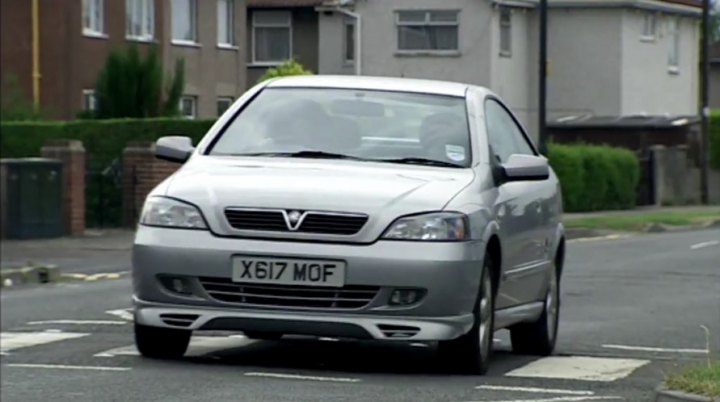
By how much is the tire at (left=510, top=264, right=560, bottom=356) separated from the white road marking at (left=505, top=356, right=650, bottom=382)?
13 cm

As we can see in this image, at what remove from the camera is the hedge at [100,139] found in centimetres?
3095

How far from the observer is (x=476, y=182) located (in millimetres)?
10672

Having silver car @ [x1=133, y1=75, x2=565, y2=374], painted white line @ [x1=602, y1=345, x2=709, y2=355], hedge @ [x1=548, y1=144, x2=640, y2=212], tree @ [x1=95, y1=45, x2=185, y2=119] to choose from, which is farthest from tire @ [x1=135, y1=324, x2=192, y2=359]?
hedge @ [x1=548, y1=144, x2=640, y2=212]

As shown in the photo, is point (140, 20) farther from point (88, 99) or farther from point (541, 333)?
point (541, 333)

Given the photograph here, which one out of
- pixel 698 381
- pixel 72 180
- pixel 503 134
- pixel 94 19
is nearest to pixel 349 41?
pixel 94 19

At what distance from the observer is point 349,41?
46625 millimetres

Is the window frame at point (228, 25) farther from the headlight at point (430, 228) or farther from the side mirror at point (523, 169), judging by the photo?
the headlight at point (430, 228)

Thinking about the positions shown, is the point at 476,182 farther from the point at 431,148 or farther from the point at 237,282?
the point at 237,282

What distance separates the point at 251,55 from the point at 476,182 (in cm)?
2550

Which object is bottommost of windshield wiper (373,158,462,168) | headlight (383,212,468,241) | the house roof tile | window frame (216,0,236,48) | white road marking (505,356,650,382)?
white road marking (505,356,650,382)

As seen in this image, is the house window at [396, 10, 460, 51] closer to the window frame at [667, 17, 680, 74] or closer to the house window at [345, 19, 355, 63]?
the house window at [345, 19, 355, 63]

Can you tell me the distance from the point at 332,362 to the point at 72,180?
61.4 ft

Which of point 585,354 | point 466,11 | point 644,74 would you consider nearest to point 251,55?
point 466,11

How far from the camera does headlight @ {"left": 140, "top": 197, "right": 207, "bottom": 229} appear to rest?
10.2m
